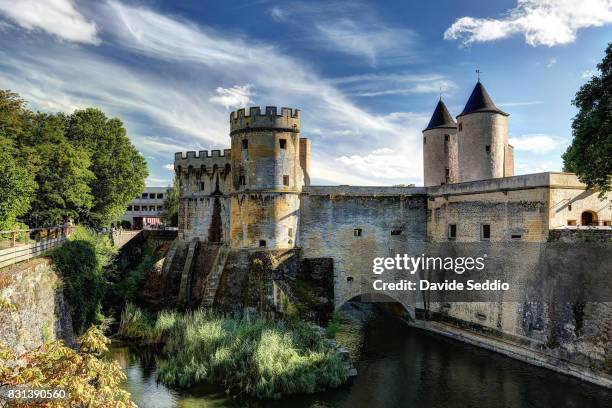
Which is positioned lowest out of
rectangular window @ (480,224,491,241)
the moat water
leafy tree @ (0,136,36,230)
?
the moat water

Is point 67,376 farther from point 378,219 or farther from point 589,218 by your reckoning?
point 589,218

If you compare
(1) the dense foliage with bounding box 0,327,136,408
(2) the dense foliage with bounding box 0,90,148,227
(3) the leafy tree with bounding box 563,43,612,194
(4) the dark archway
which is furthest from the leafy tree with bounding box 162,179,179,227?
(1) the dense foliage with bounding box 0,327,136,408

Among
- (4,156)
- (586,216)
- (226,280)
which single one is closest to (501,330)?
(586,216)

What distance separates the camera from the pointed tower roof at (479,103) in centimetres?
2910

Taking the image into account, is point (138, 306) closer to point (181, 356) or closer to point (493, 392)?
point (181, 356)

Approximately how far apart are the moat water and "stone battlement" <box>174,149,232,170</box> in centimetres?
1452

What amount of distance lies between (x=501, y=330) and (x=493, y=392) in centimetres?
576

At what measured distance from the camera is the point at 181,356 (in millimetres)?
22062

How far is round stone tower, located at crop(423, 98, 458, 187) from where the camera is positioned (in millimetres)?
32812

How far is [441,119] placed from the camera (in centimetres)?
3303

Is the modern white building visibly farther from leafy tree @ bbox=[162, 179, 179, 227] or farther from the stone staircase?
the stone staircase

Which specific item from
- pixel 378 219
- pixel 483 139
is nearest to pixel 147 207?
pixel 378 219

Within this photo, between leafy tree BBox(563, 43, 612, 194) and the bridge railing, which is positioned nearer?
the bridge railing

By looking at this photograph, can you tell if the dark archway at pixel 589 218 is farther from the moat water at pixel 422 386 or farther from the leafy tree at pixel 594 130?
the moat water at pixel 422 386
